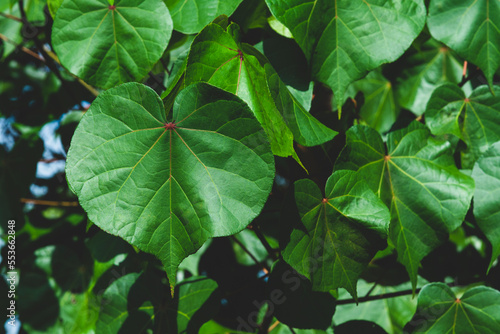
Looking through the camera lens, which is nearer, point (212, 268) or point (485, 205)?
point (485, 205)

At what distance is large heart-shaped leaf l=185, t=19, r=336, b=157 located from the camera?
668 mm

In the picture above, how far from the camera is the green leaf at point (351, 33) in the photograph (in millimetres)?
767

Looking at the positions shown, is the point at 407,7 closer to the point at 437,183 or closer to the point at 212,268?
the point at 437,183

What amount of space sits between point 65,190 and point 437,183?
154 centimetres

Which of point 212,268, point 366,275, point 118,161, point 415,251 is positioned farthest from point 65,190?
point 415,251

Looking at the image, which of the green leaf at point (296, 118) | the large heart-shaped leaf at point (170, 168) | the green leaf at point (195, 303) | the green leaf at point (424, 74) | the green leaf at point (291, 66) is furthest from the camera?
the green leaf at point (424, 74)

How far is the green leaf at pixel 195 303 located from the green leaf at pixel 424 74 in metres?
0.90

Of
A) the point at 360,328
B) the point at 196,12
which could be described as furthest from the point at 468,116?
the point at 196,12

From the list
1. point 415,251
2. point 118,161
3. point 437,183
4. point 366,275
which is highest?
point 118,161

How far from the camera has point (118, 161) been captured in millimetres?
646

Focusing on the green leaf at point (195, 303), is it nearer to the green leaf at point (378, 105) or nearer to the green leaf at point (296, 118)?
the green leaf at point (296, 118)

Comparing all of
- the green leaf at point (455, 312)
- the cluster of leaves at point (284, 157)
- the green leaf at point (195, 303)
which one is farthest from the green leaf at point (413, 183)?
the green leaf at point (195, 303)

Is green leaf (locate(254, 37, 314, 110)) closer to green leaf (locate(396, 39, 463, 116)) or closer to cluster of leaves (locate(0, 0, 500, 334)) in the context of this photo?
cluster of leaves (locate(0, 0, 500, 334))

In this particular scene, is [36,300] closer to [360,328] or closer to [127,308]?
[127,308]
